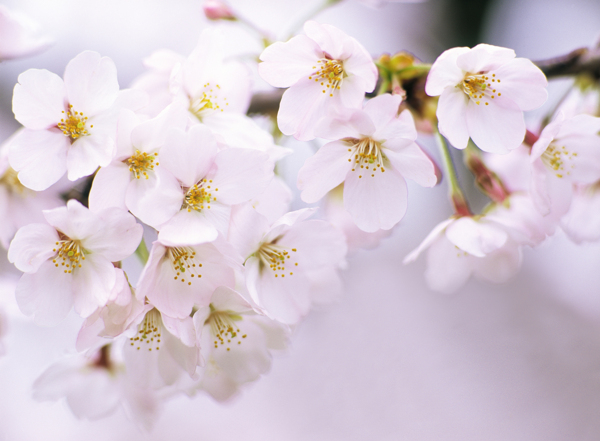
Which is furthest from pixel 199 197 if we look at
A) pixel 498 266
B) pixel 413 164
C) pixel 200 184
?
pixel 498 266

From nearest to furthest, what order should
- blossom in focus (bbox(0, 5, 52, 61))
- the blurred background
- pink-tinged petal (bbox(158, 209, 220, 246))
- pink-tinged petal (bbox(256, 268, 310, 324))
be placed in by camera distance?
pink-tinged petal (bbox(158, 209, 220, 246)) → pink-tinged petal (bbox(256, 268, 310, 324)) → blossom in focus (bbox(0, 5, 52, 61)) → the blurred background

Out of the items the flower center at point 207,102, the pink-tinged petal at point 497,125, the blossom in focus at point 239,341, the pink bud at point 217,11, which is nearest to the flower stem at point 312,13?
the pink bud at point 217,11

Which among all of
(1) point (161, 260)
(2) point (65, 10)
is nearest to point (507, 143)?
(1) point (161, 260)

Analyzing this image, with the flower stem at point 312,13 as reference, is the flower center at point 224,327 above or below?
below

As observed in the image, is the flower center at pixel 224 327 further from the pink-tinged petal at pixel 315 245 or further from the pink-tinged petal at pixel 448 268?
the pink-tinged petal at pixel 448 268

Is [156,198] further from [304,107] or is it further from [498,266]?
[498,266]

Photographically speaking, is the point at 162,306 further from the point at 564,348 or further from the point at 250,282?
the point at 564,348

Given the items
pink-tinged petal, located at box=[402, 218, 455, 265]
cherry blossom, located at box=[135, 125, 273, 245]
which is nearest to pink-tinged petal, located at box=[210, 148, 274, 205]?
cherry blossom, located at box=[135, 125, 273, 245]

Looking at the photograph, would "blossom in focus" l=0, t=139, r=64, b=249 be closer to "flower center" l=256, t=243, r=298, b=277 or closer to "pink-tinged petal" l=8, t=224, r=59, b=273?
"pink-tinged petal" l=8, t=224, r=59, b=273
